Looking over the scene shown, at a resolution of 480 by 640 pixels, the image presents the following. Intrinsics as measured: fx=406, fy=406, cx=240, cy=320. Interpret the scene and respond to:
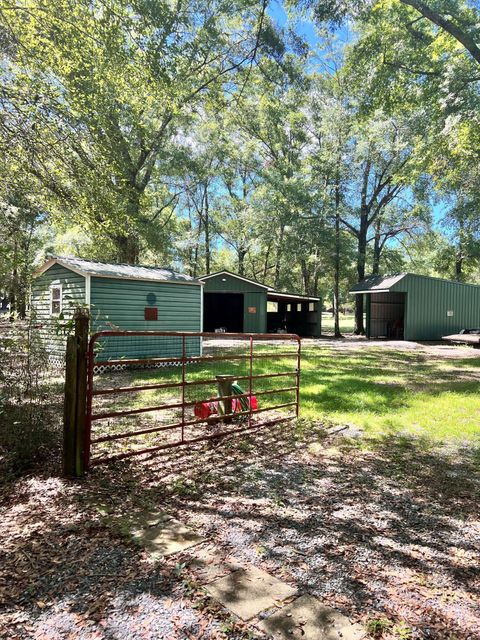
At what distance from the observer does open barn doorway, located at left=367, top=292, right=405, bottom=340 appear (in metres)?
22.9

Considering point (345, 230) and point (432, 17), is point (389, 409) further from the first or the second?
point (345, 230)

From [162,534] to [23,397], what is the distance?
2.07m

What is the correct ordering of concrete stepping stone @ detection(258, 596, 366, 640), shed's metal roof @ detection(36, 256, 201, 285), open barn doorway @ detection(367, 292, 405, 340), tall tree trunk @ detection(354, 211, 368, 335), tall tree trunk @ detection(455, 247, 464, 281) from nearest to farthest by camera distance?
concrete stepping stone @ detection(258, 596, 366, 640) < shed's metal roof @ detection(36, 256, 201, 285) < open barn doorway @ detection(367, 292, 405, 340) < tall tree trunk @ detection(354, 211, 368, 335) < tall tree trunk @ detection(455, 247, 464, 281)

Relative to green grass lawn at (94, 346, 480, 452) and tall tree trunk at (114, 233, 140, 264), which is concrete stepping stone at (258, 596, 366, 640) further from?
tall tree trunk at (114, 233, 140, 264)

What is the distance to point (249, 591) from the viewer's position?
2.05 m

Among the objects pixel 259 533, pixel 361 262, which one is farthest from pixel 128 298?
pixel 361 262

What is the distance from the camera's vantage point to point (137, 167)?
18609 millimetres

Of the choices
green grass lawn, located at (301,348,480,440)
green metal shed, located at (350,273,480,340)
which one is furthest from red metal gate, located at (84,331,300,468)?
green metal shed, located at (350,273,480,340)

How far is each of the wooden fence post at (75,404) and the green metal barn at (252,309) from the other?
58.0ft

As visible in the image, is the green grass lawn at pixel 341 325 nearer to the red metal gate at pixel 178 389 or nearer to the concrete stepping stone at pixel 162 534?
the red metal gate at pixel 178 389

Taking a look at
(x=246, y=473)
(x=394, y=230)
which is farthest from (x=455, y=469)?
(x=394, y=230)

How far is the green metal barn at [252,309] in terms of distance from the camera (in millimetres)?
21484

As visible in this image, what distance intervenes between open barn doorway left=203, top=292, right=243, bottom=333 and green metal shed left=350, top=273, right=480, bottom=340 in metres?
7.05

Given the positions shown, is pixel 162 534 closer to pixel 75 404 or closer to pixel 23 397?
pixel 75 404
